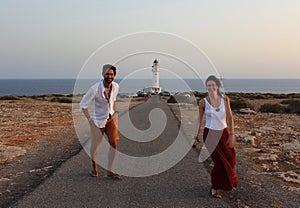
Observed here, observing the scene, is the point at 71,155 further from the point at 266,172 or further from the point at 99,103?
the point at 266,172

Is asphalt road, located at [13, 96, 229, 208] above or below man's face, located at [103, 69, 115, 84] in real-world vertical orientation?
below

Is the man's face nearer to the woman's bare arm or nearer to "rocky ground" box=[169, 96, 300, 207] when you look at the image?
the woman's bare arm

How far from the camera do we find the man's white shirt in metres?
6.90

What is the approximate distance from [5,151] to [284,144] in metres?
8.87

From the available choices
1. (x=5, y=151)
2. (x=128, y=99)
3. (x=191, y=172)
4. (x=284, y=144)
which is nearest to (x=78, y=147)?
(x=5, y=151)

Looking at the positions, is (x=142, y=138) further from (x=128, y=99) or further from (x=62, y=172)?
(x=128, y=99)

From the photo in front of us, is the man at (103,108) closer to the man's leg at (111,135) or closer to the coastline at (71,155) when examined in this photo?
the man's leg at (111,135)

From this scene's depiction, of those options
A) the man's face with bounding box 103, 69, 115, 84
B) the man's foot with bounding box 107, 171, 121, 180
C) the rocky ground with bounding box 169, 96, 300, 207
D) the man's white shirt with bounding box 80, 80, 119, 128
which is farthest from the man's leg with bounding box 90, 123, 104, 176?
the rocky ground with bounding box 169, 96, 300, 207

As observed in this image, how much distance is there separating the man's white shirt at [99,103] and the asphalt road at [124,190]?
1157 millimetres

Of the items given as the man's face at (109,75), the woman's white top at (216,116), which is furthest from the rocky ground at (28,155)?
the woman's white top at (216,116)

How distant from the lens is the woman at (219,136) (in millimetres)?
6070

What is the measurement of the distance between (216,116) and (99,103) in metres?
2.29

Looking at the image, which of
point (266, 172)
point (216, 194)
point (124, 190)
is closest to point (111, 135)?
point (124, 190)

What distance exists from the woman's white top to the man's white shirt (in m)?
1.96
